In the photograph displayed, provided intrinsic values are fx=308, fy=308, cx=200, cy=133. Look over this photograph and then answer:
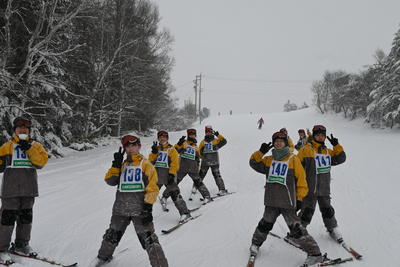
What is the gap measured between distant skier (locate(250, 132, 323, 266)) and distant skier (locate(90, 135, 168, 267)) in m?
1.60

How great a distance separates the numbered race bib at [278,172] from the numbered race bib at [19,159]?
140 inches

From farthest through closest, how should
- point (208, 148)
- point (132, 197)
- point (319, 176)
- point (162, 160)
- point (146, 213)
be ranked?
point (208, 148)
point (162, 160)
point (319, 176)
point (132, 197)
point (146, 213)

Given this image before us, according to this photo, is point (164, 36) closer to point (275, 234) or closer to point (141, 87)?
point (141, 87)

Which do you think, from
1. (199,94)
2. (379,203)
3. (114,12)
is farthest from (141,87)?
(199,94)

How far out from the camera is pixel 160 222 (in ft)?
21.4

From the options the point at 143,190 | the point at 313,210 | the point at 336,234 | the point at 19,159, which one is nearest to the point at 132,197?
the point at 143,190

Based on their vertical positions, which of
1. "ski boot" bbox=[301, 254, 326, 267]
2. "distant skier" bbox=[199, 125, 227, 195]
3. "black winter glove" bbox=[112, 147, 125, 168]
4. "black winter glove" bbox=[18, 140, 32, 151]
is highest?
A: "black winter glove" bbox=[18, 140, 32, 151]

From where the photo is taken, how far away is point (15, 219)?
14.6ft

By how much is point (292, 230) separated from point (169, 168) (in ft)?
10.00

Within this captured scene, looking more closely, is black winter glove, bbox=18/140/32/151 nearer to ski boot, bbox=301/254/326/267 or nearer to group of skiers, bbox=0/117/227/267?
group of skiers, bbox=0/117/227/267

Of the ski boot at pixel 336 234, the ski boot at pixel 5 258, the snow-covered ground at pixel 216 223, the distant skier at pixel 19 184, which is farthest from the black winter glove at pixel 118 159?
the ski boot at pixel 336 234

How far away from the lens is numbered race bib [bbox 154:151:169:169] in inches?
267

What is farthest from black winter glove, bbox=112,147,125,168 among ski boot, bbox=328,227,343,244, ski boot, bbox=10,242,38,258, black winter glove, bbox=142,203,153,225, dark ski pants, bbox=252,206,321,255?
ski boot, bbox=328,227,343,244

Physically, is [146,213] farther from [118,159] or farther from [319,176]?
[319,176]
